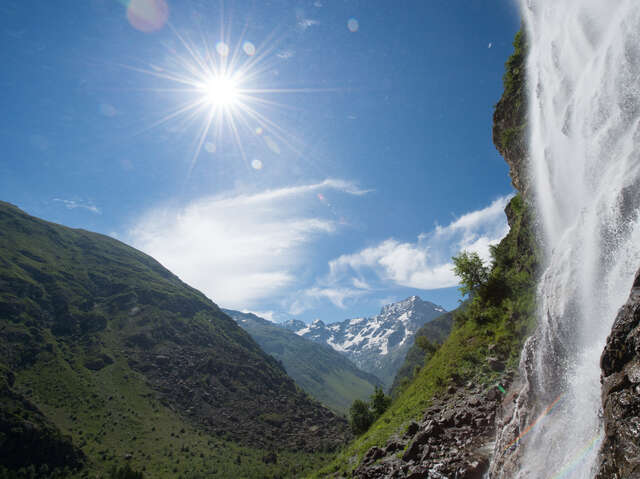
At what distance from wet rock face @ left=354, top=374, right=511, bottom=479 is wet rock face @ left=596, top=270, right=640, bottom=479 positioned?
9.86m

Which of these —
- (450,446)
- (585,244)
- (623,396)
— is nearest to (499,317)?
(450,446)

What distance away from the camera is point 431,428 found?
20.0 metres

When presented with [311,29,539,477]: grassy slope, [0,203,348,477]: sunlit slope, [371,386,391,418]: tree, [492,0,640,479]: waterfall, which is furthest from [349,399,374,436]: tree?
[492,0,640,479]: waterfall

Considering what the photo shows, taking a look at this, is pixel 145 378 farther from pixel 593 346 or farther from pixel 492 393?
pixel 593 346

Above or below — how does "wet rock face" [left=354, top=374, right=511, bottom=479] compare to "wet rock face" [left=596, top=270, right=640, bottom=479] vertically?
below

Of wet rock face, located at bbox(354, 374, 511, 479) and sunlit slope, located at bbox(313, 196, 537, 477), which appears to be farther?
sunlit slope, located at bbox(313, 196, 537, 477)

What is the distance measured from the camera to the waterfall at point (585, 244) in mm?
11000

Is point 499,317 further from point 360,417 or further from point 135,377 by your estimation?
point 135,377

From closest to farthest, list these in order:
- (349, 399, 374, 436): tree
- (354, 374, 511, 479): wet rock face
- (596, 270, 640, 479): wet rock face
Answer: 1. (596, 270, 640, 479): wet rock face
2. (354, 374, 511, 479): wet rock face
3. (349, 399, 374, 436): tree

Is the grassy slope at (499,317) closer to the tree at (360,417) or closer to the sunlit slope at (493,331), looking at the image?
the sunlit slope at (493,331)

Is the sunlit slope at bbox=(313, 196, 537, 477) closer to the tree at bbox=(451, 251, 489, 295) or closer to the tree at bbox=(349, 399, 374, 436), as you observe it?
the tree at bbox=(451, 251, 489, 295)

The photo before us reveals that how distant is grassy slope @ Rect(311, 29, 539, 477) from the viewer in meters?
26.3

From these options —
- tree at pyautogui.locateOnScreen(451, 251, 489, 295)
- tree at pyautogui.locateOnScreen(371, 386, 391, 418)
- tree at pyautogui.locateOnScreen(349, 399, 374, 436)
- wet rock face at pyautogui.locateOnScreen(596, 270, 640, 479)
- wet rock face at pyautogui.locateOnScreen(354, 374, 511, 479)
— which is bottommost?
tree at pyautogui.locateOnScreen(349, 399, 374, 436)

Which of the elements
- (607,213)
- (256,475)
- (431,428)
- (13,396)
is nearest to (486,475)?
(431,428)
